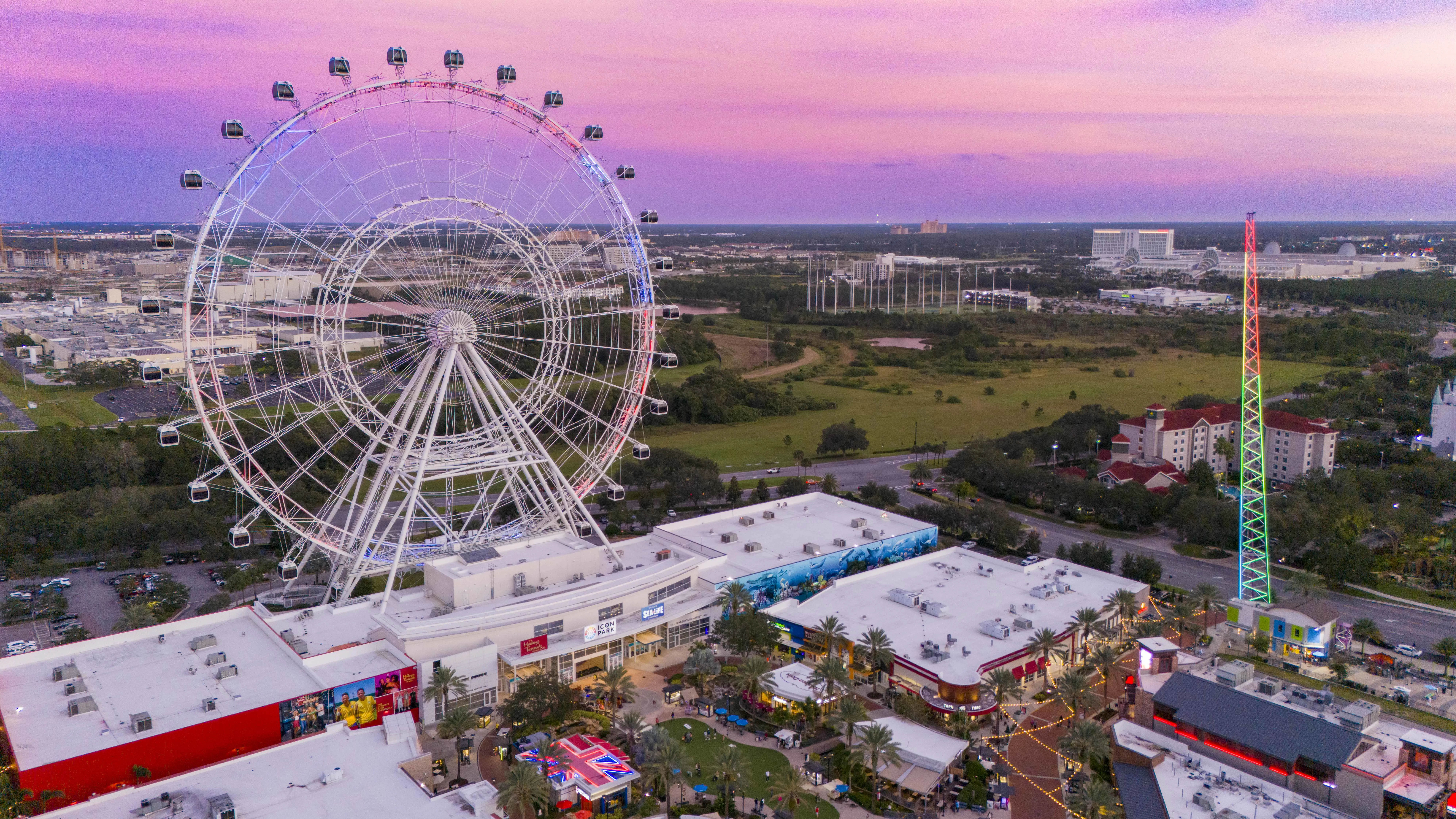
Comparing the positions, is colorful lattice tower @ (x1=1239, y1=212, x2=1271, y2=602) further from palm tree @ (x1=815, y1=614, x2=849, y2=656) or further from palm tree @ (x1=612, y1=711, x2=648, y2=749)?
palm tree @ (x1=612, y1=711, x2=648, y2=749)

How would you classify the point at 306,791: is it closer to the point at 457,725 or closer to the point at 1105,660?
the point at 457,725

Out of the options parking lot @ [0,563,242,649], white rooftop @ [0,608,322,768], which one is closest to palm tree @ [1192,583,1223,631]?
white rooftop @ [0,608,322,768]

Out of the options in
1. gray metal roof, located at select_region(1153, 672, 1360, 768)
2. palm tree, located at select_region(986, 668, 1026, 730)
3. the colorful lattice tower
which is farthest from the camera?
the colorful lattice tower

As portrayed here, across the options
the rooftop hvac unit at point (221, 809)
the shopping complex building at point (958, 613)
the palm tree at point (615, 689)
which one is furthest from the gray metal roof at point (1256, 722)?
the rooftop hvac unit at point (221, 809)

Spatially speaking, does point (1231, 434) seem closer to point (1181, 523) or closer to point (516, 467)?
point (1181, 523)

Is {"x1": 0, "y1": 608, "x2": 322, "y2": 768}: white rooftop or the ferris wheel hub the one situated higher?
the ferris wheel hub

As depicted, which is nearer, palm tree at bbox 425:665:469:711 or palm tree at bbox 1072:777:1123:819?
palm tree at bbox 1072:777:1123:819

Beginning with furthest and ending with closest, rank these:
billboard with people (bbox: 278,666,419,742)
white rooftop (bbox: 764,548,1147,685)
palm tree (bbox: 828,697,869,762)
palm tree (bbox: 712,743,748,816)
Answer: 1. white rooftop (bbox: 764,548,1147,685)
2. palm tree (bbox: 828,697,869,762)
3. billboard with people (bbox: 278,666,419,742)
4. palm tree (bbox: 712,743,748,816)
